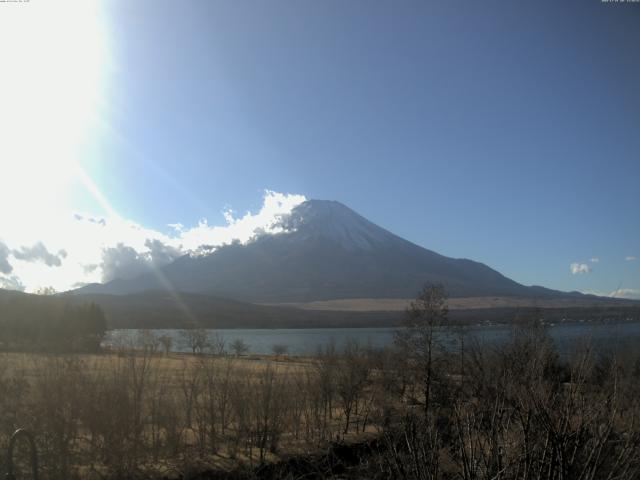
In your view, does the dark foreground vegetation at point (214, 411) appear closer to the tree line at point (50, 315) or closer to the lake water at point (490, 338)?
the lake water at point (490, 338)

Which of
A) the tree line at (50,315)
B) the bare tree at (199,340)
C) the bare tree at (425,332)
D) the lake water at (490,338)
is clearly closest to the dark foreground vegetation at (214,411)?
the bare tree at (425,332)

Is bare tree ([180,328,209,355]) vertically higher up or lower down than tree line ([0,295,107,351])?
lower down

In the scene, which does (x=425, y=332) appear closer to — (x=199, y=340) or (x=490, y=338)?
(x=490, y=338)

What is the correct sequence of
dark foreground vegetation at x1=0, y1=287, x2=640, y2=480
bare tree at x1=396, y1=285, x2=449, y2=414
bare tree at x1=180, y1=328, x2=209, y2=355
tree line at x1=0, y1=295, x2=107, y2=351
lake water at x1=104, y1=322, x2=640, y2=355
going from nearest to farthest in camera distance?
dark foreground vegetation at x1=0, y1=287, x2=640, y2=480, lake water at x1=104, y1=322, x2=640, y2=355, bare tree at x1=396, y1=285, x2=449, y2=414, tree line at x1=0, y1=295, x2=107, y2=351, bare tree at x1=180, y1=328, x2=209, y2=355

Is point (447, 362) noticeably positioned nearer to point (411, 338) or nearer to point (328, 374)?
point (411, 338)

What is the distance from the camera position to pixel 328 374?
26.3m

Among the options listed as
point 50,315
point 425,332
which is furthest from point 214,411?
point 50,315

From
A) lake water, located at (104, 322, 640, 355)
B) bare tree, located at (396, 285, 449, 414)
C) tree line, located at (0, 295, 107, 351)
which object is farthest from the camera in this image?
tree line, located at (0, 295, 107, 351)

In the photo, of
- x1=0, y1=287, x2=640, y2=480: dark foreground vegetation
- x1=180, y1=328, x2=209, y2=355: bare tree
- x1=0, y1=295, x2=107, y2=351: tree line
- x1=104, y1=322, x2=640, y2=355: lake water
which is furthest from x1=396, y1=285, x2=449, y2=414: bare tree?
x1=0, y1=295, x2=107, y2=351: tree line

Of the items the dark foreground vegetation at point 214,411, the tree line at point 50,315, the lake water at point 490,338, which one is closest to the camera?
the dark foreground vegetation at point 214,411

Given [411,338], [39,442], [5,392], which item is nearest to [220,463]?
[39,442]

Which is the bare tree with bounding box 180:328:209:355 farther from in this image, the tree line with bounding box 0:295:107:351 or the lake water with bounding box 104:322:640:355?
the tree line with bounding box 0:295:107:351

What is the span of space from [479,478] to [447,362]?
25573 millimetres

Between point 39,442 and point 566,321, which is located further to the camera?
point 566,321
